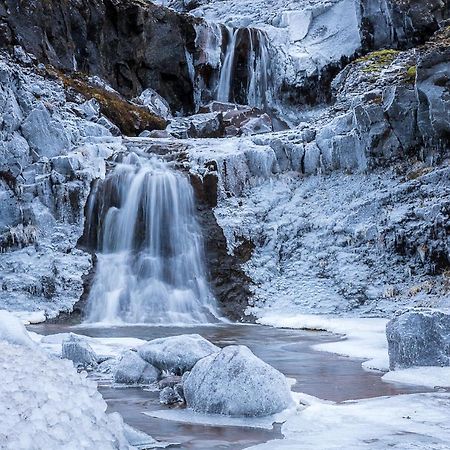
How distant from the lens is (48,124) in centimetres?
2125

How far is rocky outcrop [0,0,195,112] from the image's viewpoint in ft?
91.2

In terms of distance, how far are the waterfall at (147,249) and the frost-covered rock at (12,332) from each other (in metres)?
10.5

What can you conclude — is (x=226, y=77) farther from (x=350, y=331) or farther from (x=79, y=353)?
(x=79, y=353)

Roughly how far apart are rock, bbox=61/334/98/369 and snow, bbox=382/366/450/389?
12.1 ft

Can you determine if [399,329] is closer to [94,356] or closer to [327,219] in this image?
[94,356]

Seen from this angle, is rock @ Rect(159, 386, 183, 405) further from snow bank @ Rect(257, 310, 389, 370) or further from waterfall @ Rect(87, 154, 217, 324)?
waterfall @ Rect(87, 154, 217, 324)

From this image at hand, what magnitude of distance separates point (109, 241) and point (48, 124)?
514 centimetres

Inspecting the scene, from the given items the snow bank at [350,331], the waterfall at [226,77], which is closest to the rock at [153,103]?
the waterfall at [226,77]

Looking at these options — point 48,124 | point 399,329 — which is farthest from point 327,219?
point 399,329

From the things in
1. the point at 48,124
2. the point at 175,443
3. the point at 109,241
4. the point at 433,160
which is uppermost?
the point at 48,124

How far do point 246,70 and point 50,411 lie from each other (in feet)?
104

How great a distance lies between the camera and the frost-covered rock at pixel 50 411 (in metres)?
3.25

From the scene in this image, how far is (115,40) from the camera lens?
107 feet

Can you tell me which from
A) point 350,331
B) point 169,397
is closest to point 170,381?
point 169,397
